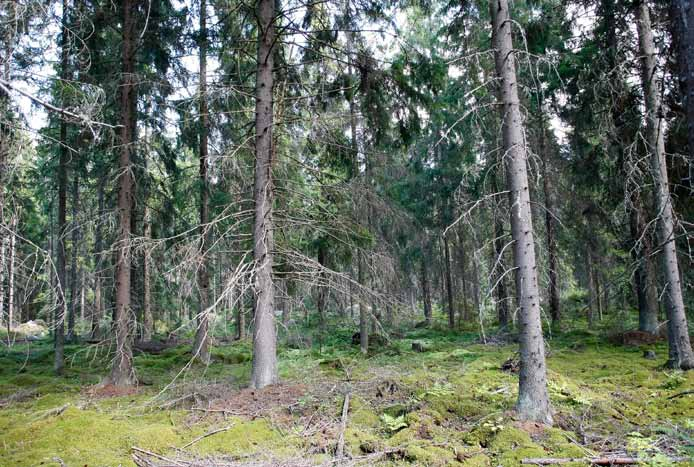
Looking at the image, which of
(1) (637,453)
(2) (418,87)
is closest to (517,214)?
(1) (637,453)

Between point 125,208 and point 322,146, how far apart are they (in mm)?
4620

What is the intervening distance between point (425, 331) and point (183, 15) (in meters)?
15.7

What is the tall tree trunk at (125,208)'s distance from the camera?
931cm

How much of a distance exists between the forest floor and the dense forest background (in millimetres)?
733

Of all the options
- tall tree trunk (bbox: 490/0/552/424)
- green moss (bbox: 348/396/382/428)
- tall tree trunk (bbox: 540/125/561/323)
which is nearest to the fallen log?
tall tree trunk (bbox: 490/0/552/424)

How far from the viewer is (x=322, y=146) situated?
9219 mm

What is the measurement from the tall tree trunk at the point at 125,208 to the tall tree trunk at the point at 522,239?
732 cm

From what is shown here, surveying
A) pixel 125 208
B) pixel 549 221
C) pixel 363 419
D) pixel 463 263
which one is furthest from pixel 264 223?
pixel 463 263

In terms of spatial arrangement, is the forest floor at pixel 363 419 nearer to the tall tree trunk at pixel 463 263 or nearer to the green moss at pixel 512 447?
the green moss at pixel 512 447

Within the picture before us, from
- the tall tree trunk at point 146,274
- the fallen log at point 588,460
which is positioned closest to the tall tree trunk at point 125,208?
the tall tree trunk at point 146,274

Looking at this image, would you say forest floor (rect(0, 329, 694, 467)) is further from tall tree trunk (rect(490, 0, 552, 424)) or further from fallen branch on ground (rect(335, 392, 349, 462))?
tall tree trunk (rect(490, 0, 552, 424))

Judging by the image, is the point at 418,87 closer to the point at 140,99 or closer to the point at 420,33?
the point at 140,99

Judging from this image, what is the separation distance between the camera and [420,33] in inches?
663

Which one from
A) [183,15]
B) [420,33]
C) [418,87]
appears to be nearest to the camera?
[418,87]
